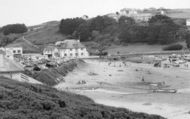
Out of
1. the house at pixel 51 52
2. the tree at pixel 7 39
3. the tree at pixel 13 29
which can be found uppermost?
the tree at pixel 13 29

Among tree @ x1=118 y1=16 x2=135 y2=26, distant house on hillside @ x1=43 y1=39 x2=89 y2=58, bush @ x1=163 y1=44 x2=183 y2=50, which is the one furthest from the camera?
tree @ x1=118 y1=16 x2=135 y2=26

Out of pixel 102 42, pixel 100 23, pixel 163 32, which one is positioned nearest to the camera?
pixel 163 32

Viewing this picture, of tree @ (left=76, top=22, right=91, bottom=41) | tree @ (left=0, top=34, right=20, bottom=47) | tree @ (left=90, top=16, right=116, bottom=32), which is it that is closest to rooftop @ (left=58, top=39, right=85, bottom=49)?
tree @ (left=76, top=22, right=91, bottom=41)

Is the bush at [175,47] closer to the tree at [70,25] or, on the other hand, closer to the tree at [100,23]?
the tree at [100,23]

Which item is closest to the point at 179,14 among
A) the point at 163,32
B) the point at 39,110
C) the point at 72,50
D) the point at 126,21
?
the point at 126,21

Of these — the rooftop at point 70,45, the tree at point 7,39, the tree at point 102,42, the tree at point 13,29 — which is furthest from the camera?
the tree at point 13,29

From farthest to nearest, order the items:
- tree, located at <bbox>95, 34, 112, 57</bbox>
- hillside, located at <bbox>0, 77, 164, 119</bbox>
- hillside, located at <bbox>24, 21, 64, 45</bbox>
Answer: hillside, located at <bbox>24, 21, 64, 45</bbox>, tree, located at <bbox>95, 34, 112, 57</bbox>, hillside, located at <bbox>0, 77, 164, 119</bbox>

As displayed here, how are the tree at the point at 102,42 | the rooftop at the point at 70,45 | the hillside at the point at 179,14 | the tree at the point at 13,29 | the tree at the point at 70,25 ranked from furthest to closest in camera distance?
the hillside at the point at 179,14 → the tree at the point at 13,29 → the tree at the point at 70,25 → the tree at the point at 102,42 → the rooftop at the point at 70,45

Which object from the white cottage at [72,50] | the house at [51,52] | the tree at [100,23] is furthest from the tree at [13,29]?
the white cottage at [72,50]

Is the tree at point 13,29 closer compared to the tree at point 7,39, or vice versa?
the tree at point 7,39

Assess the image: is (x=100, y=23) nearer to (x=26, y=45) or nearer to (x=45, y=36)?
(x=45, y=36)

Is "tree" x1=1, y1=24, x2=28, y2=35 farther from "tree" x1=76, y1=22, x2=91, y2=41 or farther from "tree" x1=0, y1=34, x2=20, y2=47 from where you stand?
"tree" x1=76, y1=22, x2=91, y2=41
